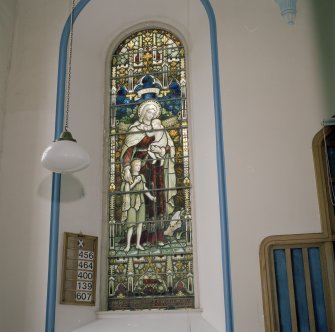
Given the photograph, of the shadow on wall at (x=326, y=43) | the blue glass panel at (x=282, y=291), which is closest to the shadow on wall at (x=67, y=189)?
the blue glass panel at (x=282, y=291)

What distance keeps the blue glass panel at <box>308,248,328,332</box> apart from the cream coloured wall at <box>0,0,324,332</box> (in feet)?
0.56

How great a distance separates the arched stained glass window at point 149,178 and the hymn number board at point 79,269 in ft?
0.66

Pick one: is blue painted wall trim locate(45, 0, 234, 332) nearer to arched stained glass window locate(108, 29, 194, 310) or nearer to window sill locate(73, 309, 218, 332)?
window sill locate(73, 309, 218, 332)

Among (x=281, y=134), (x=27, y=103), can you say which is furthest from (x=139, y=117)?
(x=281, y=134)

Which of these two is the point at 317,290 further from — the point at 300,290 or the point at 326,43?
the point at 326,43

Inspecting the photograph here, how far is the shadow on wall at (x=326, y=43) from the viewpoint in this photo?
4285 millimetres

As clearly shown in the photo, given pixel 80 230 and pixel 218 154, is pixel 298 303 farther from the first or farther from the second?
pixel 80 230

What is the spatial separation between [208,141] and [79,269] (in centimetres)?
137

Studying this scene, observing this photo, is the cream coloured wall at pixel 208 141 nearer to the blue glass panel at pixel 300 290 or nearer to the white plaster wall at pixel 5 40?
the white plaster wall at pixel 5 40

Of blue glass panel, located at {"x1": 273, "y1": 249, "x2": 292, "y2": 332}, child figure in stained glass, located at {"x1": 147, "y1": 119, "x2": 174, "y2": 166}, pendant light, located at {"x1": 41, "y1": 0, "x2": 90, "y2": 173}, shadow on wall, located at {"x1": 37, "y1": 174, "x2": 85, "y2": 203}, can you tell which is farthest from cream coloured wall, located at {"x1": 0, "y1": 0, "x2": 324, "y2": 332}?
pendant light, located at {"x1": 41, "y1": 0, "x2": 90, "y2": 173}

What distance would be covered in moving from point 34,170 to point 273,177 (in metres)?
1.83

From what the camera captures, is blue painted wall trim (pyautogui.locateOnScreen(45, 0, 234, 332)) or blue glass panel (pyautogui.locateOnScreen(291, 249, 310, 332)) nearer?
blue glass panel (pyautogui.locateOnScreen(291, 249, 310, 332))

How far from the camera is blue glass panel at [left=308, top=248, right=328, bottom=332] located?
3.84 m

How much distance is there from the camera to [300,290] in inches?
154
